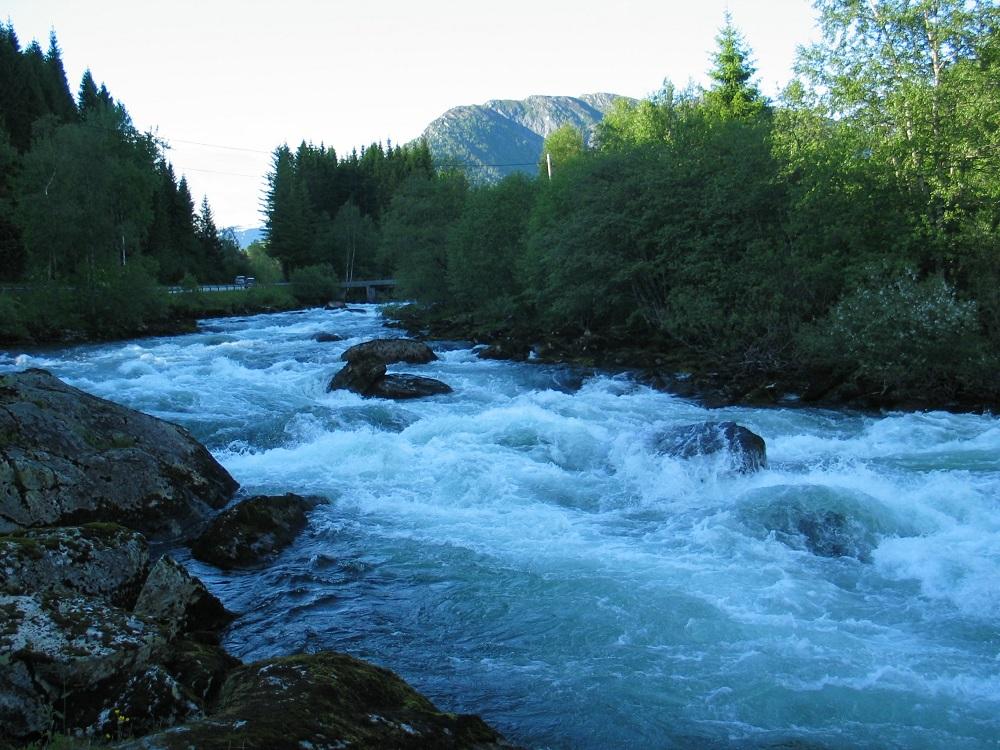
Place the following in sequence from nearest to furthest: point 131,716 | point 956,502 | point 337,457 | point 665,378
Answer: point 131,716 → point 956,502 → point 337,457 → point 665,378

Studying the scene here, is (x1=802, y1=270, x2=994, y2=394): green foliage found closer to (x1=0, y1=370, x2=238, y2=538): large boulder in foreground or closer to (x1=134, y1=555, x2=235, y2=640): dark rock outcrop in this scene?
(x1=0, y1=370, x2=238, y2=538): large boulder in foreground

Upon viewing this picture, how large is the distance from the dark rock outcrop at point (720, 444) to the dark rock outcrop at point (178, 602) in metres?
8.44

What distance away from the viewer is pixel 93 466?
10656 mm

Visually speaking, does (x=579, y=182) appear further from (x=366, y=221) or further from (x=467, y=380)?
(x=366, y=221)

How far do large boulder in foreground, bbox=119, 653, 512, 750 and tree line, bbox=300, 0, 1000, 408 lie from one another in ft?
58.0

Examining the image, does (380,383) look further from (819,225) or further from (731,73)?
(731,73)

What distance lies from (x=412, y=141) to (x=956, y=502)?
115 meters

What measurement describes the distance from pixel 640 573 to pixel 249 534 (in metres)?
5.24

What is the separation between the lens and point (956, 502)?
11.3 meters

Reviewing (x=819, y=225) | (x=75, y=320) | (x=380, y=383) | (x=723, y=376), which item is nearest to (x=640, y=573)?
(x=380, y=383)

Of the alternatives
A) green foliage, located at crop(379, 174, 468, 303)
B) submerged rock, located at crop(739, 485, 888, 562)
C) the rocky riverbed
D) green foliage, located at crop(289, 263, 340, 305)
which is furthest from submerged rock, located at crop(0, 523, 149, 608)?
green foliage, located at crop(289, 263, 340, 305)

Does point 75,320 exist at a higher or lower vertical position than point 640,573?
higher

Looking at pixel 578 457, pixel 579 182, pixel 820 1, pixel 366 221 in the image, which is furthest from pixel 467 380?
pixel 366 221

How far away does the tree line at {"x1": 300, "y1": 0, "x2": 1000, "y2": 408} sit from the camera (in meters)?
20.2
